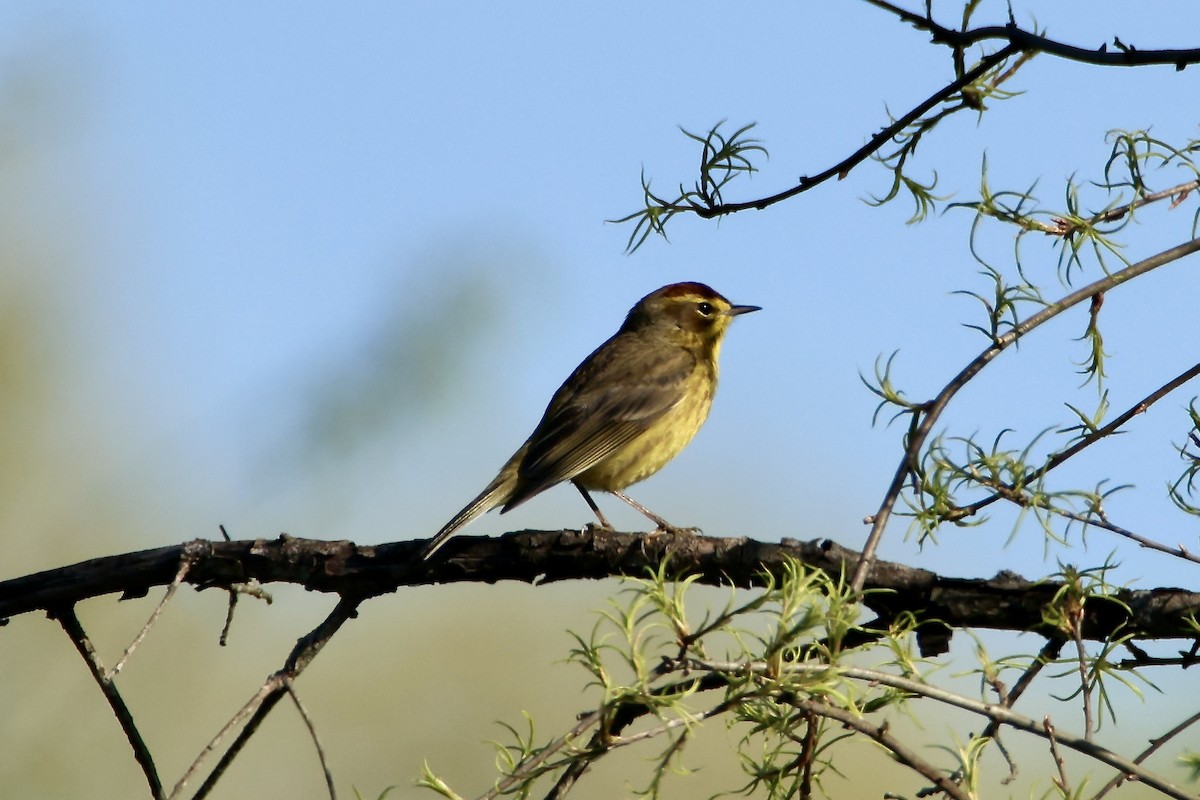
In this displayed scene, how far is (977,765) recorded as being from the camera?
100 inches

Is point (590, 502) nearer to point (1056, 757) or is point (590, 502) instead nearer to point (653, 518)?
point (653, 518)

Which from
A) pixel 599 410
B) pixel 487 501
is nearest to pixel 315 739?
pixel 487 501

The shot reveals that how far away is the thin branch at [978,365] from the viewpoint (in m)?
2.60

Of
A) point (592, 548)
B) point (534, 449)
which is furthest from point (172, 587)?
point (534, 449)

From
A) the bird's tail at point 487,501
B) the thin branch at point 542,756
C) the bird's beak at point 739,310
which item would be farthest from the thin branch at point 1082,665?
the bird's beak at point 739,310

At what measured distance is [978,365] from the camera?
9.07 feet

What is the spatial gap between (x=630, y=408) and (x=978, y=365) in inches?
193

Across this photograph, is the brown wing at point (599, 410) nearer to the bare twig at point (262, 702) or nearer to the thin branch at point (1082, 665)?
the bare twig at point (262, 702)

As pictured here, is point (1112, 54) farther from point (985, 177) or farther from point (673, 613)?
point (673, 613)

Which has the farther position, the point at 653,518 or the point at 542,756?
the point at 653,518

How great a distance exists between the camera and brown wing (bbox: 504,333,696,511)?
7105mm

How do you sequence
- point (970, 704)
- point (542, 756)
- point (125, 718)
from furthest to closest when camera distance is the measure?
point (125, 718) < point (542, 756) < point (970, 704)

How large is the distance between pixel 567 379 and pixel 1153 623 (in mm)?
5527

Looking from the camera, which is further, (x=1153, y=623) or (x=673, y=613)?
(x=1153, y=623)
